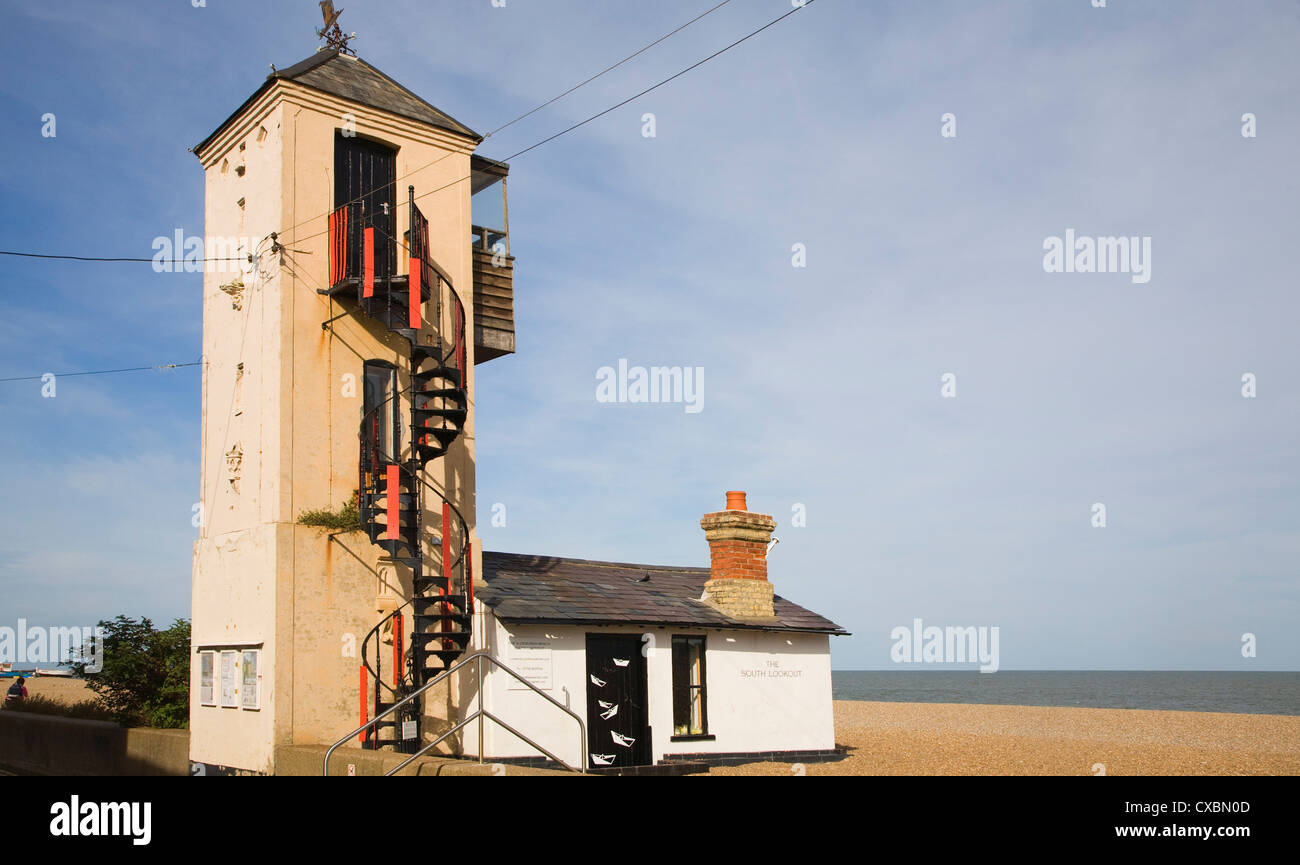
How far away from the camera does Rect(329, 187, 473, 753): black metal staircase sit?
13727 millimetres

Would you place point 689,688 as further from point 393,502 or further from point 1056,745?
point 1056,745

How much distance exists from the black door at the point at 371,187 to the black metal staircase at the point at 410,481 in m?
0.04

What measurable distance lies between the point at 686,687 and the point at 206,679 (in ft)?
22.4

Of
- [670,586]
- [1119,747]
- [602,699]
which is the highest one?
[670,586]

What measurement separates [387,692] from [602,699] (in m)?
2.92

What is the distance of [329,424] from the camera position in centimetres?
1459

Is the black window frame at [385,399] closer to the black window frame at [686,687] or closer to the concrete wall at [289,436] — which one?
the concrete wall at [289,436]

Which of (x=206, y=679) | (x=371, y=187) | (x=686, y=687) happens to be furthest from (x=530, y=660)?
(x=371, y=187)

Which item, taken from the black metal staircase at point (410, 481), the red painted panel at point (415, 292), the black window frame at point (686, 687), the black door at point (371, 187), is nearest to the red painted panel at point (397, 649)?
the black metal staircase at point (410, 481)
